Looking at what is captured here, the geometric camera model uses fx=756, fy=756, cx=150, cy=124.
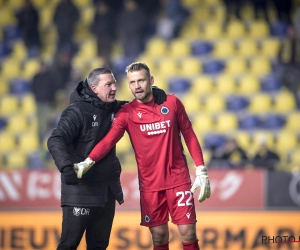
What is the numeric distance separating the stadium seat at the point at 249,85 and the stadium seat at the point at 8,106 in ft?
15.4

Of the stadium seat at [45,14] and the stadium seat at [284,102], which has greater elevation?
the stadium seat at [45,14]

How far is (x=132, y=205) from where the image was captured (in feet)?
38.1

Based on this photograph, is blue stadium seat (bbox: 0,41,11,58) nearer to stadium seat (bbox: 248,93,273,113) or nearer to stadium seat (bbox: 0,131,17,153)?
stadium seat (bbox: 0,131,17,153)

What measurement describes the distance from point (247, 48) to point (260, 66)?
53 cm

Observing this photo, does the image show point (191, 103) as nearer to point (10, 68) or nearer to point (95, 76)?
point (10, 68)

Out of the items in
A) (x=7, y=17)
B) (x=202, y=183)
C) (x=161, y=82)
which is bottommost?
(x=202, y=183)

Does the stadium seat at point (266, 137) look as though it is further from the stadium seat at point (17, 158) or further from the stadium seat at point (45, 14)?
the stadium seat at point (45, 14)

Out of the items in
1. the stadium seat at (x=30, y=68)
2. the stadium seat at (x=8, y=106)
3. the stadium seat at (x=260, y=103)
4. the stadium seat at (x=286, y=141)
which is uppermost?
the stadium seat at (x=30, y=68)

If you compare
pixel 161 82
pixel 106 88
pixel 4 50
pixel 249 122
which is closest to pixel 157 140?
pixel 106 88

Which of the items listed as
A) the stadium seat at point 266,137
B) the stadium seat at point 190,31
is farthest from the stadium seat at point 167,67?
the stadium seat at point 266,137

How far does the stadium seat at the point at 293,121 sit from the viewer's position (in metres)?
14.4

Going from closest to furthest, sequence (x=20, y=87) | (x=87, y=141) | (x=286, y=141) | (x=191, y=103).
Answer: (x=87, y=141) < (x=286, y=141) < (x=191, y=103) < (x=20, y=87)

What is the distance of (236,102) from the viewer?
48.8 ft

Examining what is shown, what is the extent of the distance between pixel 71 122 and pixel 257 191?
5632mm
